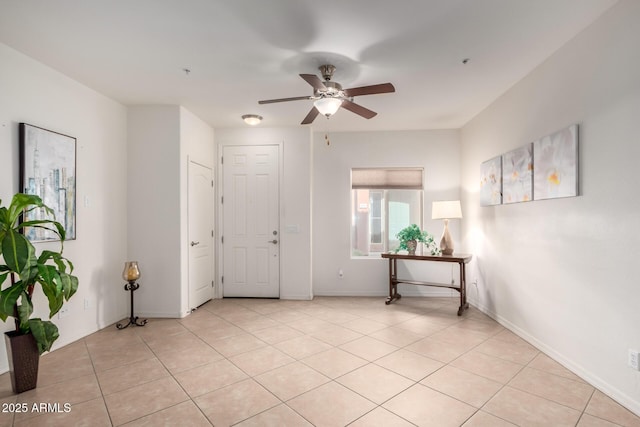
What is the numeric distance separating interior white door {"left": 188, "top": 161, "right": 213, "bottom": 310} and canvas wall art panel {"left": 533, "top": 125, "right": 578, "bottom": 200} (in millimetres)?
4044

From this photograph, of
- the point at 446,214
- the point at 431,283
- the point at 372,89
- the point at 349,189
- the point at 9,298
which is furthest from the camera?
the point at 349,189

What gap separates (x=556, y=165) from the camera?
9.29 feet

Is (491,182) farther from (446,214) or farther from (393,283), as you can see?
(393,283)

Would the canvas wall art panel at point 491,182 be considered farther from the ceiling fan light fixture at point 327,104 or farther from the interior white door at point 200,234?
the interior white door at point 200,234

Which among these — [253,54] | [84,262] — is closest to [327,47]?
[253,54]

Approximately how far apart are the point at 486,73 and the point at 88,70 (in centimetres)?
391

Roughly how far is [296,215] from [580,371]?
3.68m

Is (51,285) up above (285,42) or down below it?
below

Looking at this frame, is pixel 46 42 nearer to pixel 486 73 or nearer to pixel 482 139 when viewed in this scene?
pixel 486 73

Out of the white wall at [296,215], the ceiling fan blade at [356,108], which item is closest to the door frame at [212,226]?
the white wall at [296,215]

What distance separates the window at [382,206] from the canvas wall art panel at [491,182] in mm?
1159

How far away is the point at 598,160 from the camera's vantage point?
7.91ft

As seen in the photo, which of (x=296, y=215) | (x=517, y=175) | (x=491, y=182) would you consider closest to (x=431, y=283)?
(x=491, y=182)

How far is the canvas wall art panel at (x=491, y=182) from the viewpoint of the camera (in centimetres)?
386
